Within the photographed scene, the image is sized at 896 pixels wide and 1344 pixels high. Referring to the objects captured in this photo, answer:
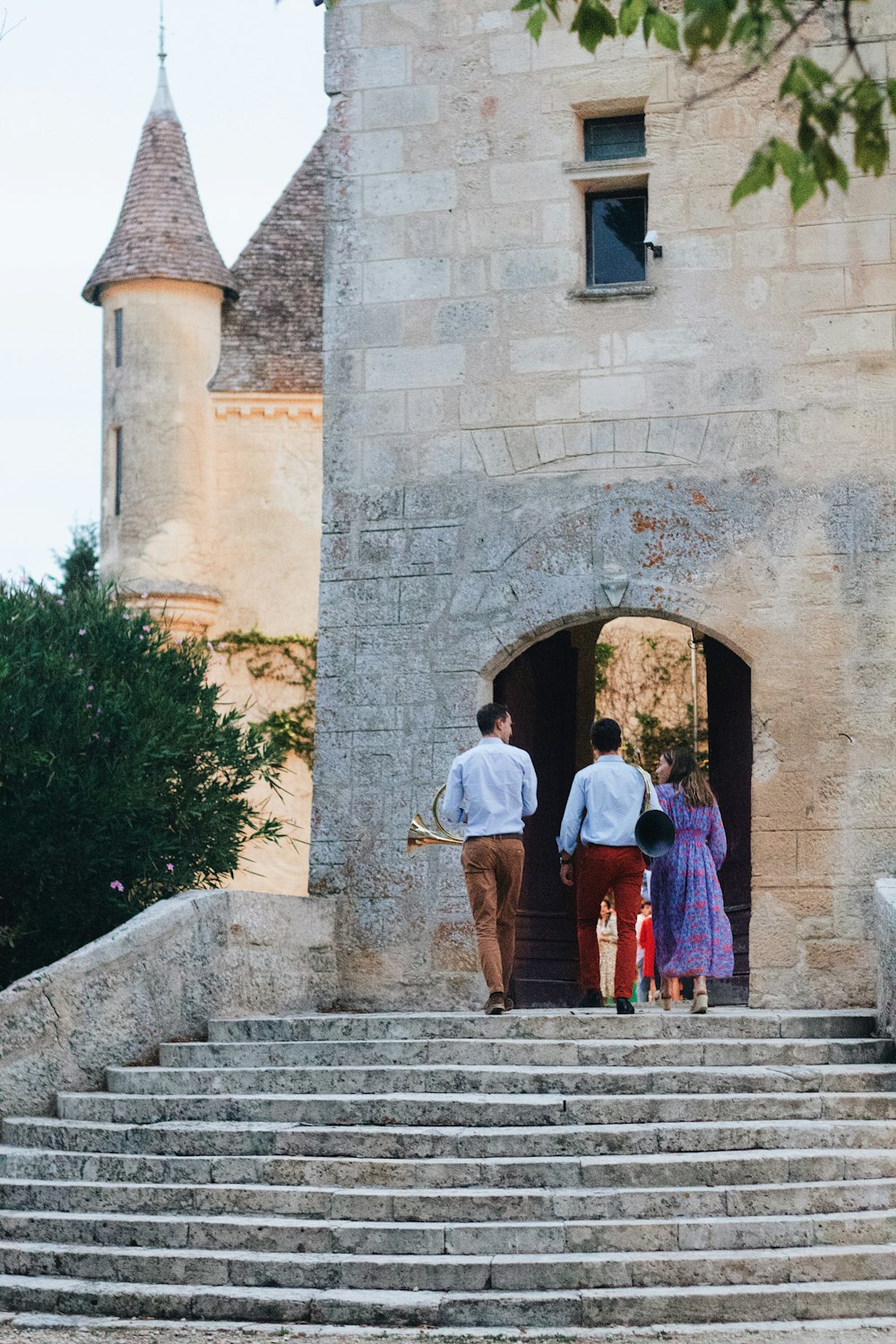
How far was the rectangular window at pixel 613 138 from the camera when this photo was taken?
11172 mm

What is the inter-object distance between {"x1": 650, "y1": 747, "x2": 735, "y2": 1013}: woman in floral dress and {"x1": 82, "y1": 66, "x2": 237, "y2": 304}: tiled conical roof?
634 inches

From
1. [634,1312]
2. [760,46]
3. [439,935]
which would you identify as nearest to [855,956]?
[439,935]

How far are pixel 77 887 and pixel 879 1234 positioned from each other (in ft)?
22.0

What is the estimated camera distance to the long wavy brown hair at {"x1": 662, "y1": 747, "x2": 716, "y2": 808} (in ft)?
31.5

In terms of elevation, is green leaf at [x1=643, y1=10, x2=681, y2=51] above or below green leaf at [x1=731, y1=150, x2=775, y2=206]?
above

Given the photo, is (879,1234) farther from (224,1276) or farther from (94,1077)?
(94,1077)

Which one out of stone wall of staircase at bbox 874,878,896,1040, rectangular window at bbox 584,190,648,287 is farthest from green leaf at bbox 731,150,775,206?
rectangular window at bbox 584,190,648,287

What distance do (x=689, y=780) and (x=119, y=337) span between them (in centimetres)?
1641

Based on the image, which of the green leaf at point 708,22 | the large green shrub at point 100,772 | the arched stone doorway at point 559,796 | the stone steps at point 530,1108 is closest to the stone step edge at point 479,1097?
the stone steps at point 530,1108

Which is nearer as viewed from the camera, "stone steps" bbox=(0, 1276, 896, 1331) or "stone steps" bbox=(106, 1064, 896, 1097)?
"stone steps" bbox=(0, 1276, 896, 1331)

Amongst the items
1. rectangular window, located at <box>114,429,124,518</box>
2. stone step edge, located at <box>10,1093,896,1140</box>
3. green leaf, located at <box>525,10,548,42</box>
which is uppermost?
rectangular window, located at <box>114,429,124,518</box>

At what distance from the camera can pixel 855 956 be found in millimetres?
10039

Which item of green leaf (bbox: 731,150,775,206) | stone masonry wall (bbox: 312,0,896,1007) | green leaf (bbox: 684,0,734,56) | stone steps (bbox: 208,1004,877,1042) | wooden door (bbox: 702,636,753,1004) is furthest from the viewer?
wooden door (bbox: 702,636,753,1004)

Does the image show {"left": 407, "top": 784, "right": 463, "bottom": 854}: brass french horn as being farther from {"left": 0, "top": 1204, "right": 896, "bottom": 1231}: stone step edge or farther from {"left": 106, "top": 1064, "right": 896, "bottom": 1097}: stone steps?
{"left": 0, "top": 1204, "right": 896, "bottom": 1231}: stone step edge
